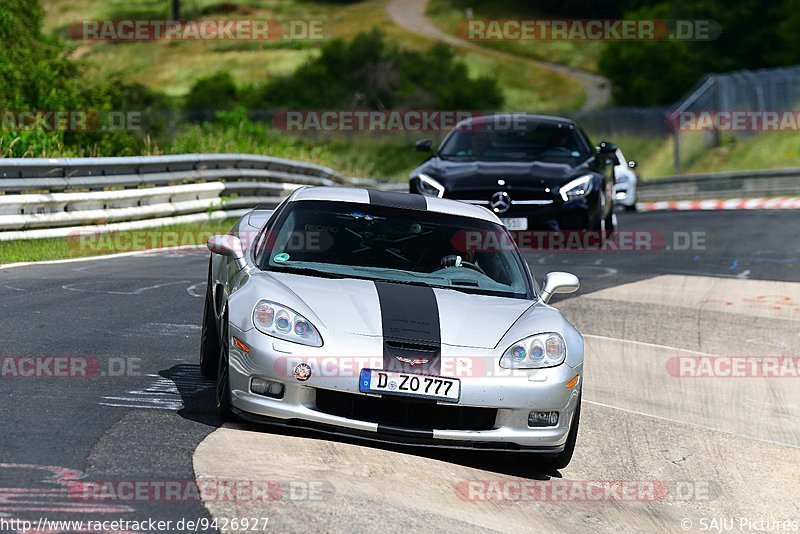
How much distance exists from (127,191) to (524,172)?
4.91 meters

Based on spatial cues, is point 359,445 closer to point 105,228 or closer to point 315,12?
point 105,228

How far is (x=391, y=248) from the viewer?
8180mm

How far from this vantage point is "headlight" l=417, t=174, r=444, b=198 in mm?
15695

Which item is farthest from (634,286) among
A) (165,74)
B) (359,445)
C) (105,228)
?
(165,74)

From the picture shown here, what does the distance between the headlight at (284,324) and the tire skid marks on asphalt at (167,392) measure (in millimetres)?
843

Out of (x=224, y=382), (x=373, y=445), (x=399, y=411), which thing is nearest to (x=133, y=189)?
(x=224, y=382)

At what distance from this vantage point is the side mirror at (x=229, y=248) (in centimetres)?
770

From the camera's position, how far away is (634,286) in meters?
14.6

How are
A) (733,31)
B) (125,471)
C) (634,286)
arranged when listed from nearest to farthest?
(125,471) → (634,286) → (733,31)

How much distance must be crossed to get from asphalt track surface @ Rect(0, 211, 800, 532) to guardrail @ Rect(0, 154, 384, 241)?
1.23 metres

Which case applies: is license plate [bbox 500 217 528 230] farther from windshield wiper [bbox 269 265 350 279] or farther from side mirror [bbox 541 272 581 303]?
windshield wiper [bbox 269 265 350 279]

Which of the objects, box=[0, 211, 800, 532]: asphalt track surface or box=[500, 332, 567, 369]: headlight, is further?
box=[500, 332, 567, 369]: headlight

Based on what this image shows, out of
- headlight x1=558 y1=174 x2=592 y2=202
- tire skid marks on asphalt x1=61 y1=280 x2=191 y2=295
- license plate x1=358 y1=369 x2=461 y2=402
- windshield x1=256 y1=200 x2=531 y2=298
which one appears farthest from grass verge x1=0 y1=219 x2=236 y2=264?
license plate x1=358 y1=369 x2=461 y2=402

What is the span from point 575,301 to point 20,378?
6617mm
